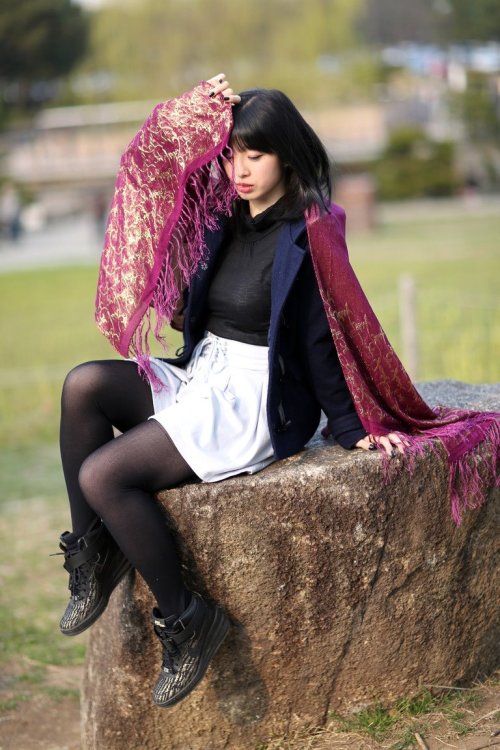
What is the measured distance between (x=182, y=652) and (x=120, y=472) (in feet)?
1.64

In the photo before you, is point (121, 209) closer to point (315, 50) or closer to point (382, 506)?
point (382, 506)

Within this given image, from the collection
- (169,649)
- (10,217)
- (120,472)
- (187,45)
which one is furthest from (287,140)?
(187,45)

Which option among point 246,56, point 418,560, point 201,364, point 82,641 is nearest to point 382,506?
point 418,560

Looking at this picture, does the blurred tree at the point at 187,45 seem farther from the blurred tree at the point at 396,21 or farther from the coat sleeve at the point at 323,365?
the coat sleeve at the point at 323,365

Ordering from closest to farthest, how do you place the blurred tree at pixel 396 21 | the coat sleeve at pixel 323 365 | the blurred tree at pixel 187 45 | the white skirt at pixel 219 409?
the white skirt at pixel 219 409, the coat sleeve at pixel 323 365, the blurred tree at pixel 187 45, the blurred tree at pixel 396 21

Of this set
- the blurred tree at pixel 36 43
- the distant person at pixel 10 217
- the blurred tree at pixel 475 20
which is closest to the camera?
the distant person at pixel 10 217

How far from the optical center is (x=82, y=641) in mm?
4277

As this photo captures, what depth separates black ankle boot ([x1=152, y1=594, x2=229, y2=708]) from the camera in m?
2.59

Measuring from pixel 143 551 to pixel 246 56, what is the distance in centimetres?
4097

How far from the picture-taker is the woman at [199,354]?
104 inches

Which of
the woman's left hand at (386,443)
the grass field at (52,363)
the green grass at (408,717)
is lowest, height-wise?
the grass field at (52,363)

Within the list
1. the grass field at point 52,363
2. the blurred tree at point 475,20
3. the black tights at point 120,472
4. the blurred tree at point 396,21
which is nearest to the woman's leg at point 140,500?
the black tights at point 120,472

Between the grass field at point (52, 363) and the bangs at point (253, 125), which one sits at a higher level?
the bangs at point (253, 125)

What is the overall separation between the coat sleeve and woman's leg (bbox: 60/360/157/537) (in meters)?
0.53
